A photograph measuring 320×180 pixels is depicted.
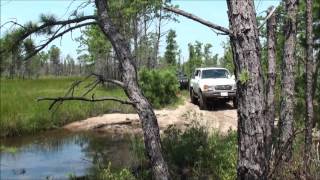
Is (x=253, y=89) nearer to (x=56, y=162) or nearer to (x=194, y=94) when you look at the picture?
(x=56, y=162)

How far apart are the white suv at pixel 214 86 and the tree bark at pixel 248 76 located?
1606 centimetres

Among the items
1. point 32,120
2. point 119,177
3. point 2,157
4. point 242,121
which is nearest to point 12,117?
point 32,120

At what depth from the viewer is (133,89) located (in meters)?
8.30

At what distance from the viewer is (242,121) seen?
5785 mm

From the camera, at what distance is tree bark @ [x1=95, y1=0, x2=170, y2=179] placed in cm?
827

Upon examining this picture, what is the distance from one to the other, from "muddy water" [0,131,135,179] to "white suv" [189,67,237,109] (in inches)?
153

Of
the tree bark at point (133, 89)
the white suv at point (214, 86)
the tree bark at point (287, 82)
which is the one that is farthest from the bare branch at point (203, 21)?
the white suv at point (214, 86)

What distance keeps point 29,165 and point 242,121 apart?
12.0 metres

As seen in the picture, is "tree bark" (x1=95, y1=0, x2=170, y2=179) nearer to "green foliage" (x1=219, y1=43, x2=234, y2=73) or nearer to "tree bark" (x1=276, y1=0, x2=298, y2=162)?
"tree bark" (x1=276, y1=0, x2=298, y2=162)

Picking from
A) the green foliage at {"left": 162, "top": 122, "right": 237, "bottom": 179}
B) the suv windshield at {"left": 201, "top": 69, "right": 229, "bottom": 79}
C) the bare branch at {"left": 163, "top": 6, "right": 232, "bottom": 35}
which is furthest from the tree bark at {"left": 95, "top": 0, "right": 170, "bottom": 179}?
the suv windshield at {"left": 201, "top": 69, "right": 229, "bottom": 79}

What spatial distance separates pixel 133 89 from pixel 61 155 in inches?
423

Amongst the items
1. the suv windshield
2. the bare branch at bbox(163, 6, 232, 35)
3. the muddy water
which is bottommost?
the muddy water

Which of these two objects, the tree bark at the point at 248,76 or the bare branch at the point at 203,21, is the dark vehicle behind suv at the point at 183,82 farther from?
the tree bark at the point at 248,76

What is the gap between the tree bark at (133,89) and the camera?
27.1 feet
